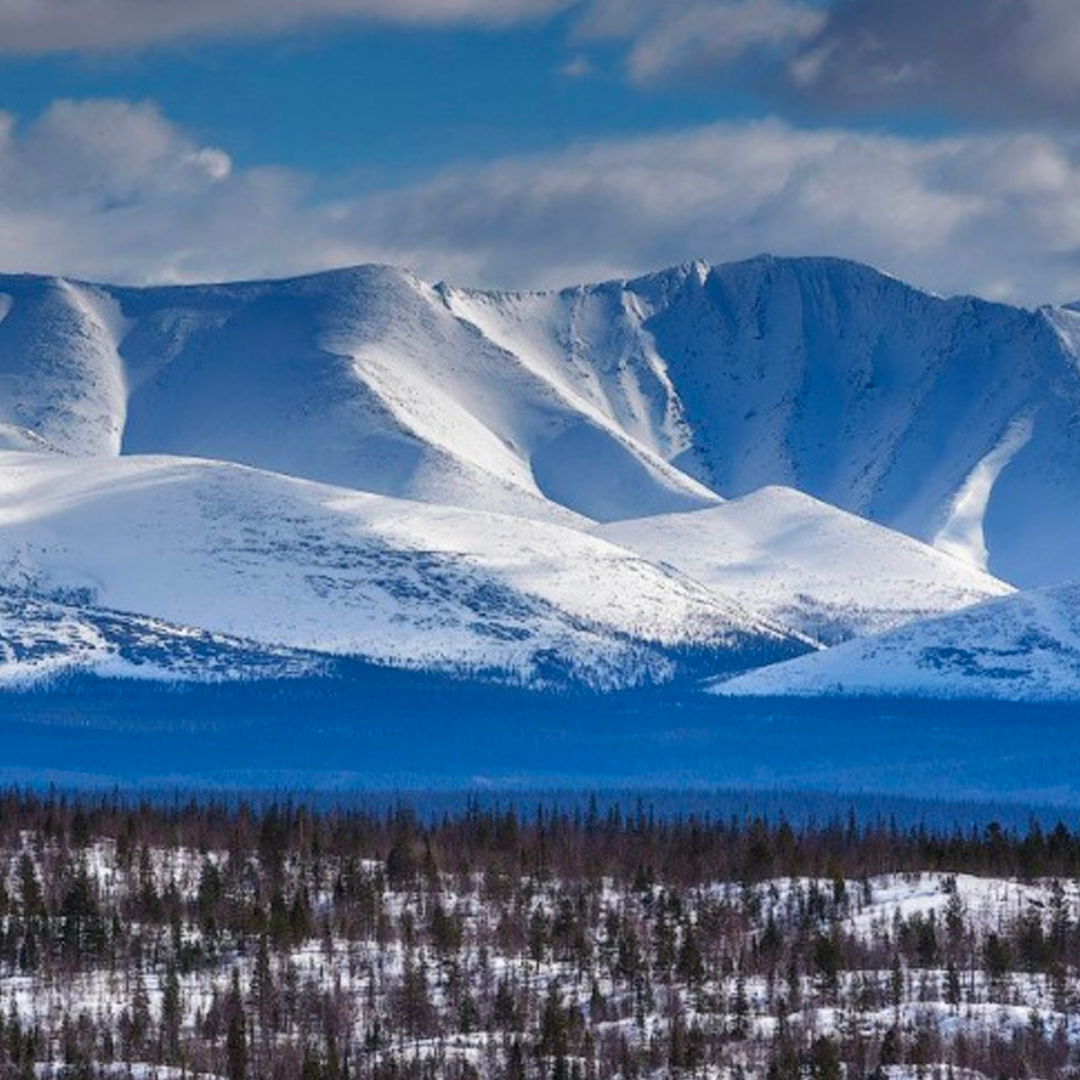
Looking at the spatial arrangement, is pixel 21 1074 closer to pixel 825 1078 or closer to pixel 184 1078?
pixel 184 1078

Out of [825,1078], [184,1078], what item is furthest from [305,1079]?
[825,1078]

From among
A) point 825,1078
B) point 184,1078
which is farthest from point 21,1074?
point 825,1078

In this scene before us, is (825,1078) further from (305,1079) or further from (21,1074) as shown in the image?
(21,1074)

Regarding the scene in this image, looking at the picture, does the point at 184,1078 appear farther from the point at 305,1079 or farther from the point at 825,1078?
the point at 825,1078
